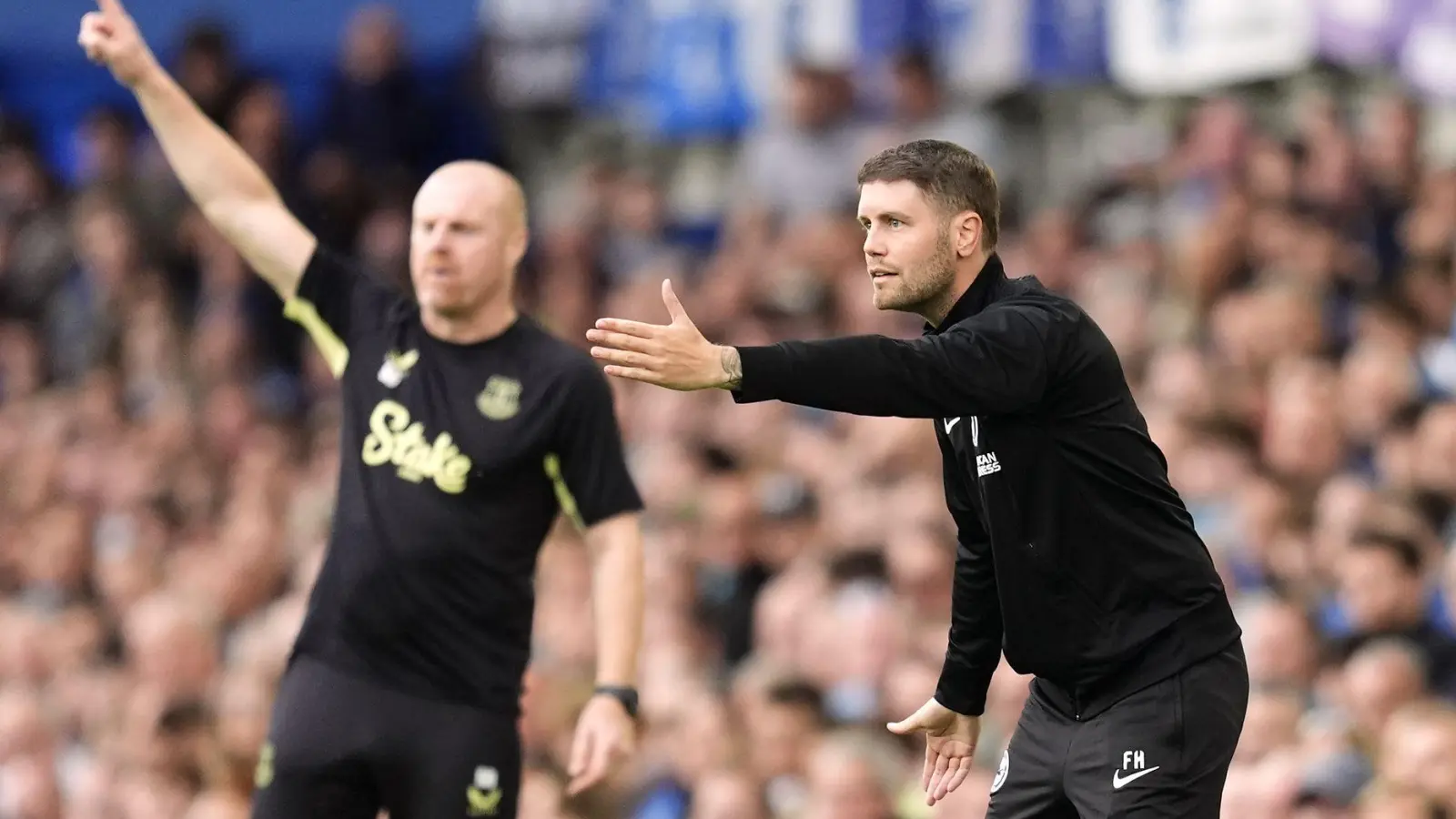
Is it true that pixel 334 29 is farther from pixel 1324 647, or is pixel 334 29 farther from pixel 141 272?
pixel 1324 647

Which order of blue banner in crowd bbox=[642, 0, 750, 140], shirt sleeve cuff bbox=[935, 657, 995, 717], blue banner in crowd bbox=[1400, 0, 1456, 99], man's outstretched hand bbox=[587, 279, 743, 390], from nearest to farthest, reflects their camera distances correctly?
man's outstretched hand bbox=[587, 279, 743, 390], shirt sleeve cuff bbox=[935, 657, 995, 717], blue banner in crowd bbox=[1400, 0, 1456, 99], blue banner in crowd bbox=[642, 0, 750, 140]

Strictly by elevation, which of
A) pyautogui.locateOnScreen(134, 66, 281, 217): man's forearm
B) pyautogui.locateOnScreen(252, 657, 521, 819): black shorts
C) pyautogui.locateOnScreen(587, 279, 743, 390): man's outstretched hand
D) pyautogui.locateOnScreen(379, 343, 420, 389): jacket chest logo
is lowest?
pyautogui.locateOnScreen(252, 657, 521, 819): black shorts

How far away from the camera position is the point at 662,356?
4.20 m

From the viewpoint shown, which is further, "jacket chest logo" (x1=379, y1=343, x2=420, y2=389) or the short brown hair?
"jacket chest logo" (x1=379, y1=343, x2=420, y2=389)

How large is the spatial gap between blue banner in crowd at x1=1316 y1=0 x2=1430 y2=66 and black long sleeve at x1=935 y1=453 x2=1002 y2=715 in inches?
227

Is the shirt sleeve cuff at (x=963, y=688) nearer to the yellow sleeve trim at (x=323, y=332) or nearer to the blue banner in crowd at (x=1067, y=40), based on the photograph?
the yellow sleeve trim at (x=323, y=332)

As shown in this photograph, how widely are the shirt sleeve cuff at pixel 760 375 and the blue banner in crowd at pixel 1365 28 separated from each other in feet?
21.8

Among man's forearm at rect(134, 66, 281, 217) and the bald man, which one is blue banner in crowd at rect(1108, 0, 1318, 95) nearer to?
the bald man

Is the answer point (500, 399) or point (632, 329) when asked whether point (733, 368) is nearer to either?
point (632, 329)

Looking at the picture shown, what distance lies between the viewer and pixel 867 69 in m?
12.4

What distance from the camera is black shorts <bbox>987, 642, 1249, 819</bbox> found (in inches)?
186

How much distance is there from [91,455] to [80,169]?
2851 mm

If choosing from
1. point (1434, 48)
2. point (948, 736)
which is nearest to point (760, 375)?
point (948, 736)

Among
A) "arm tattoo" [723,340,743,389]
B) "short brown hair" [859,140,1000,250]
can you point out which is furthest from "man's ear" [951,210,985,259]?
"arm tattoo" [723,340,743,389]
